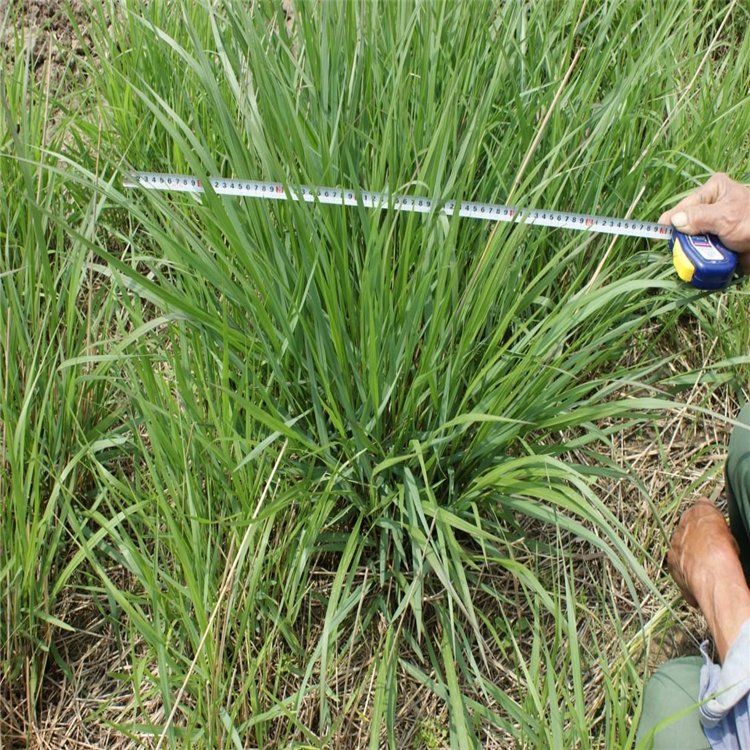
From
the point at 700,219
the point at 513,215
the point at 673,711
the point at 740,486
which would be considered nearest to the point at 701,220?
the point at 700,219

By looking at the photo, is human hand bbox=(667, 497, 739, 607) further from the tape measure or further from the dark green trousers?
the tape measure

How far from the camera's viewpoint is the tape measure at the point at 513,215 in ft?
4.18

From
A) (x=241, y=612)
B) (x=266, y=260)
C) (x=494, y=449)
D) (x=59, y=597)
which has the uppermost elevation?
(x=266, y=260)

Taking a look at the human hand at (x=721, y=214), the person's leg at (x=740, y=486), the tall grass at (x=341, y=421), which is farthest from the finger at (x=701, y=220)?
the person's leg at (x=740, y=486)

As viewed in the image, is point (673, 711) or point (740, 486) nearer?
point (673, 711)

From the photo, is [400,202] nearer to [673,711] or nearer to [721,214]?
Result: [721,214]

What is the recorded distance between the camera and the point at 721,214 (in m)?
1.30

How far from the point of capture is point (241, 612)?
4.08 ft

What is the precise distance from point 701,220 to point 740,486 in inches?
19.4

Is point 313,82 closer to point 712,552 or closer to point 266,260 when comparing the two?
point 266,260

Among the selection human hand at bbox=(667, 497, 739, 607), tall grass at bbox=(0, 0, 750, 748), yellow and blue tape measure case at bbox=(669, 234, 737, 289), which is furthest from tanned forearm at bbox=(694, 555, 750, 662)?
yellow and blue tape measure case at bbox=(669, 234, 737, 289)

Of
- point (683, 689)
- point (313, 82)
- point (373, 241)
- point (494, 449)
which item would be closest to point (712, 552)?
point (683, 689)

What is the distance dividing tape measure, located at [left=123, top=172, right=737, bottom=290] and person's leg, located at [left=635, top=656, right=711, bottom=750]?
0.68 meters

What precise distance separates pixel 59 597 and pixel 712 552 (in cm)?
121
